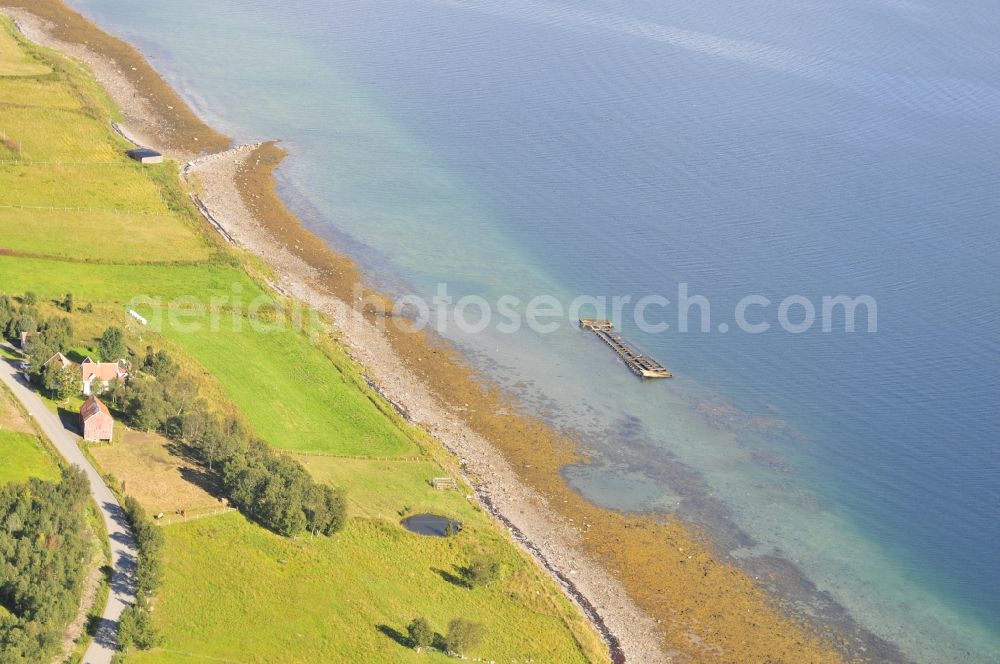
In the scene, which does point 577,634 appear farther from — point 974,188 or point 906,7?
point 906,7

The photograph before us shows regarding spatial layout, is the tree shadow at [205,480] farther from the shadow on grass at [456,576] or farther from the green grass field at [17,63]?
the green grass field at [17,63]

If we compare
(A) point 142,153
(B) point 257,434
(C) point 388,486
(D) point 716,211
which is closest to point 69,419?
(B) point 257,434

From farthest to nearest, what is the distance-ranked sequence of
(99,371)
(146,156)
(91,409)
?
(146,156), (99,371), (91,409)

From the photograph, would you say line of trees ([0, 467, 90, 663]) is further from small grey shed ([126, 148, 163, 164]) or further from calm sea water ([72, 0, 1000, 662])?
small grey shed ([126, 148, 163, 164])

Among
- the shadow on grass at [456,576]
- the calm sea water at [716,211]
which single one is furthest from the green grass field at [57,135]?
the shadow on grass at [456,576]

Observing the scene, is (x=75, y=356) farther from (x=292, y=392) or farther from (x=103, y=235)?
(x=103, y=235)

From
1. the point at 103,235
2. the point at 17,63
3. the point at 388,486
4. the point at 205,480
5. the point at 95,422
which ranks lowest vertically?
the point at 388,486
